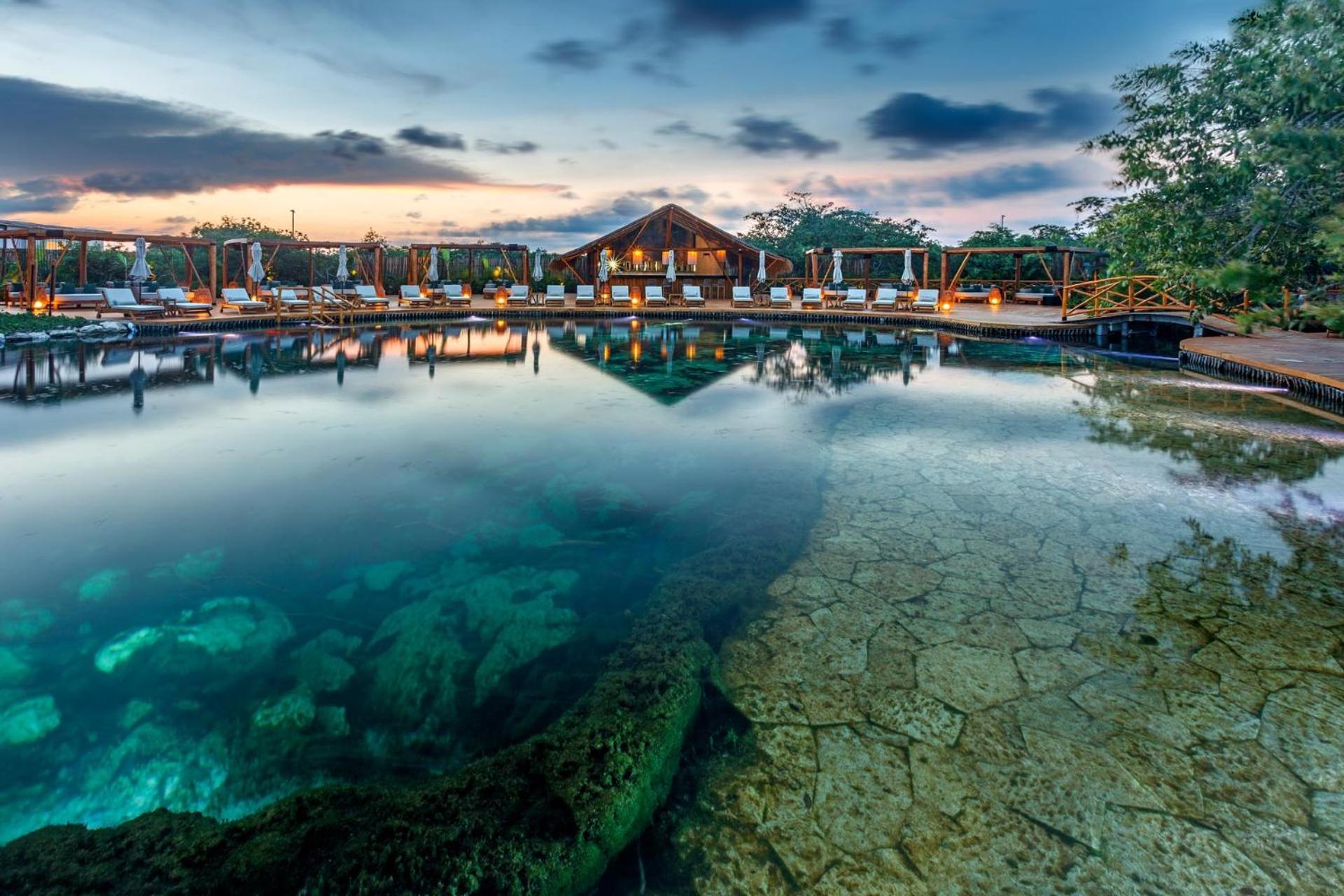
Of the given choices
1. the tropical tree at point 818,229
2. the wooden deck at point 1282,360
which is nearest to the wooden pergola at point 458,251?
the tropical tree at point 818,229

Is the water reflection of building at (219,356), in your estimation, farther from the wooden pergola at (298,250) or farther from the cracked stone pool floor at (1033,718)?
the cracked stone pool floor at (1033,718)

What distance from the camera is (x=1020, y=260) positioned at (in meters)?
27.5

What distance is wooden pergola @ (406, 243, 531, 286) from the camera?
89.5ft

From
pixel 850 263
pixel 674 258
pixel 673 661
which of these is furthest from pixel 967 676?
pixel 850 263

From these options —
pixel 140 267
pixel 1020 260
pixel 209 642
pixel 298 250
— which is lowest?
pixel 209 642

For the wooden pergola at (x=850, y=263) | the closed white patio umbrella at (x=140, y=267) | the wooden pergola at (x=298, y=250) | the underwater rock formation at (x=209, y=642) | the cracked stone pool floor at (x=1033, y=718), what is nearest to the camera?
the cracked stone pool floor at (x=1033, y=718)

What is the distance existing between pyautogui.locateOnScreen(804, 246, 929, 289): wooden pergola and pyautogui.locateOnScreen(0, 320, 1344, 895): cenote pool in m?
20.3

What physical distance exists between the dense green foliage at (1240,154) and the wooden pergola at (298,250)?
792 inches

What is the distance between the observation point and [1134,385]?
1203 cm

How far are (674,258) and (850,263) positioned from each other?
28.2ft

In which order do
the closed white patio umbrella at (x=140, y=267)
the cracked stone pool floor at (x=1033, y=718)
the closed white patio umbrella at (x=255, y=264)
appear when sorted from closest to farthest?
the cracked stone pool floor at (x=1033, y=718), the closed white patio umbrella at (x=140, y=267), the closed white patio umbrella at (x=255, y=264)

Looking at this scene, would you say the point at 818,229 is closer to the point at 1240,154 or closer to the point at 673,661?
the point at 1240,154

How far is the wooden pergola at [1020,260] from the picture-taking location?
23656 millimetres

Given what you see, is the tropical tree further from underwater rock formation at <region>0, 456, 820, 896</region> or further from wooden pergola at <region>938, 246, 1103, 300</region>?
underwater rock formation at <region>0, 456, 820, 896</region>
